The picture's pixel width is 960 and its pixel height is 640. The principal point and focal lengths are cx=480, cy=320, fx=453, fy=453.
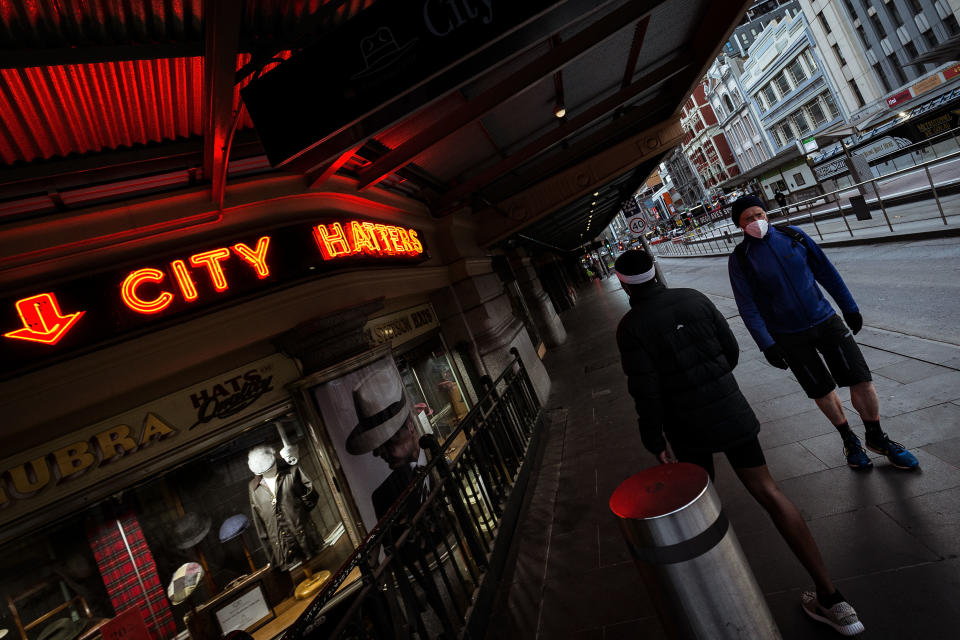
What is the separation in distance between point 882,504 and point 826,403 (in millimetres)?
747

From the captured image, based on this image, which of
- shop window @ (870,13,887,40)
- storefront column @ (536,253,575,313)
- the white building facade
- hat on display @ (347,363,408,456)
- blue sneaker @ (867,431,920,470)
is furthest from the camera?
the white building facade

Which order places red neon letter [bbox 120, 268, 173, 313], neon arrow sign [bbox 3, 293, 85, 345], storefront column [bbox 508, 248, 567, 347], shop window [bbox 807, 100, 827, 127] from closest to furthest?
neon arrow sign [bbox 3, 293, 85, 345] < red neon letter [bbox 120, 268, 173, 313] < storefront column [bbox 508, 248, 567, 347] < shop window [bbox 807, 100, 827, 127]

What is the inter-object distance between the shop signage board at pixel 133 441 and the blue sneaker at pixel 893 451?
5.03 meters

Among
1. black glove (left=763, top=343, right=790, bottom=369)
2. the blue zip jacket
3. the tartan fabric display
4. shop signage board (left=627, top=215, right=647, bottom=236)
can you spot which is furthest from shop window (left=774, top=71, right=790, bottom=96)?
the tartan fabric display

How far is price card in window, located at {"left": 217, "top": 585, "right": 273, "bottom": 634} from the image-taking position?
161 inches

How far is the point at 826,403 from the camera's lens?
341 cm

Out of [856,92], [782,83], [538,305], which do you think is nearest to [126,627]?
[538,305]

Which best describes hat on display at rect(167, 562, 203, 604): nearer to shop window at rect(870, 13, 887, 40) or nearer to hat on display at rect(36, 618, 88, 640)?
hat on display at rect(36, 618, 88, 640)

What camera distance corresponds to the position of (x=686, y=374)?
104 inches

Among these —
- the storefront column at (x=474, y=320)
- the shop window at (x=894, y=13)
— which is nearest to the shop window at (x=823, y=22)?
the shop window at (x=894, y=13)

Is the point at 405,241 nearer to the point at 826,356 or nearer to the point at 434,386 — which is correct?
the point at 434,386

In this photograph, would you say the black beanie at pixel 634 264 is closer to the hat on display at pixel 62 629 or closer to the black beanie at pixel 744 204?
the black beanie at pixel 744 204

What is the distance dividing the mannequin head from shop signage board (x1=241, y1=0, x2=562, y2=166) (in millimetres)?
3118

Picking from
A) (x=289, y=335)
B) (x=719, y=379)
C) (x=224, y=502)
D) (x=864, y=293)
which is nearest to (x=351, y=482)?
(x=224, y=502)
